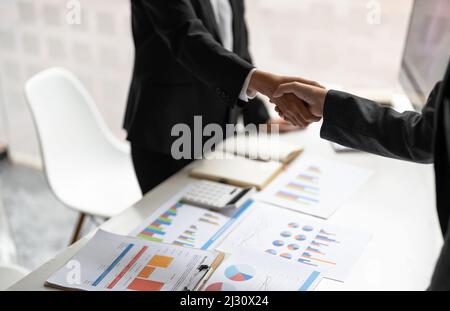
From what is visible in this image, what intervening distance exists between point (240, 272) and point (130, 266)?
24 centimetres

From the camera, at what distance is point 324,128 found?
4.21ft

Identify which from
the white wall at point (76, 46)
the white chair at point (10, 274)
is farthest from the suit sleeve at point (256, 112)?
the white wall at point (76, 46)

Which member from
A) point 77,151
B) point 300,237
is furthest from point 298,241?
point 77,151

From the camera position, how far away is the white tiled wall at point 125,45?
242 cm

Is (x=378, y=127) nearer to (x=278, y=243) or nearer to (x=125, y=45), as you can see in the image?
(x=278, y=243)

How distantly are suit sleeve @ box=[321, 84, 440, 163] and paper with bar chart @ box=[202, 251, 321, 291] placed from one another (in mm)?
318

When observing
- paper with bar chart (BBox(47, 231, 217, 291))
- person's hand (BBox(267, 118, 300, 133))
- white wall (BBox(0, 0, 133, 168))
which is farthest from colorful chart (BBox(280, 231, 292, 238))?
white wall (BBox(0, 0, 133, 168))

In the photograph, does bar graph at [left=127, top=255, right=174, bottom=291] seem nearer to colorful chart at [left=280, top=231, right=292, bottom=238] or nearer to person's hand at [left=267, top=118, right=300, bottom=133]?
colorful chart at [left=280, top=231, right=292, bottom=238]

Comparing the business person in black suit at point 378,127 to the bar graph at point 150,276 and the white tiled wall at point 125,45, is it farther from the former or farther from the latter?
the white tiled wall at point 125,45

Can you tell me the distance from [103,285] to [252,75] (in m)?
0.68

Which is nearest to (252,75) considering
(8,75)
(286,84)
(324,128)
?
(286,84)

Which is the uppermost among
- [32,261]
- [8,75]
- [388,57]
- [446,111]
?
[446,111]

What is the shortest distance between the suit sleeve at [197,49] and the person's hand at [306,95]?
11cm

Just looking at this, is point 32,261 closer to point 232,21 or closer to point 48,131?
point 48,131
